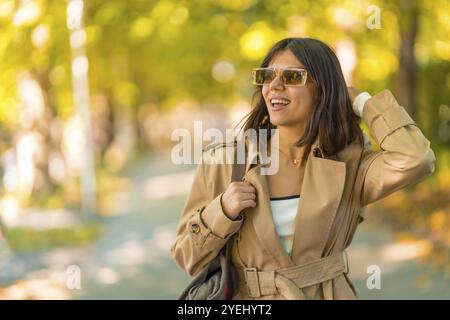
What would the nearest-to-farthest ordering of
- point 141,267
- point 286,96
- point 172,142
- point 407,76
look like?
point 286,96 → point 172,142 → point 141,267 → point 407,76

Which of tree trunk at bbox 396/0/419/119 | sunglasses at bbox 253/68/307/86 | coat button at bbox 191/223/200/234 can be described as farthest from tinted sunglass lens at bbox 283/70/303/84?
tree trunk at bbox 396/0/419/119

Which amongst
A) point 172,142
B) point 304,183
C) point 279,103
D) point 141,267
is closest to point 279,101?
point 279,103

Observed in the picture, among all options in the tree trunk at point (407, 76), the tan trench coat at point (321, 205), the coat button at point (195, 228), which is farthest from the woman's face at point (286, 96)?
the tree trunk at point (407, 76)

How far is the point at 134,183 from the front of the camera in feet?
68.3

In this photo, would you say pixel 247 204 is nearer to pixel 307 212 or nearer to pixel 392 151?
pixel 307 212

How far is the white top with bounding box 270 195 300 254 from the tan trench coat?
0.16ft

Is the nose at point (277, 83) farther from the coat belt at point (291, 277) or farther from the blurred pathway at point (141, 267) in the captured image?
the blurred pathway at point (141, 267)

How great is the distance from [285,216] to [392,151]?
47 cm

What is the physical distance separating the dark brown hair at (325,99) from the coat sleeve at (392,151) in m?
0.09

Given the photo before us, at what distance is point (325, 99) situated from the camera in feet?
9.20

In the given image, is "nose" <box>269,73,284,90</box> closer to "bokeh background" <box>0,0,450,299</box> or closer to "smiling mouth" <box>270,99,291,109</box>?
"smiling mouth" <box>270,99,291,109</box>

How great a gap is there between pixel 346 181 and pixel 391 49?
1189 centimetres

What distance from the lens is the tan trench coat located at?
271 centimetres

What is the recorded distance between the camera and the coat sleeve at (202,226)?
271cm
